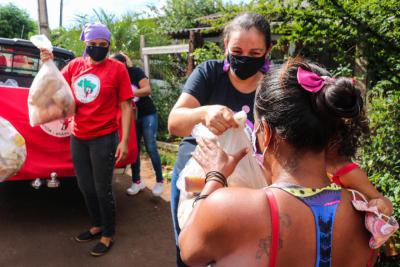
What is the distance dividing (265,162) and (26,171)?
9.19 ft

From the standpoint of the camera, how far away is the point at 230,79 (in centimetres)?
193

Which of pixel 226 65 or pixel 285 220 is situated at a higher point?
pixel 226 65

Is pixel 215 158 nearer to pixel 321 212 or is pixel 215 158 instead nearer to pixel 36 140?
pixel 321 212

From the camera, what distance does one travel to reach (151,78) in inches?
298

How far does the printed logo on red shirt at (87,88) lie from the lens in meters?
2.96

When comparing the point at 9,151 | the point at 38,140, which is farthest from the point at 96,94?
the point at 38,140

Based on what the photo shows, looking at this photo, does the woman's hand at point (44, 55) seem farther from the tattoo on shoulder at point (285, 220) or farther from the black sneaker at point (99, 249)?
the tattoo on shoulder at point (285, 220)

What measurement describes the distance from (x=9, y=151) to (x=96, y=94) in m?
0.78

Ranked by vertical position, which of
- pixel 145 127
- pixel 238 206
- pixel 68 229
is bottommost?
pixel 68 229

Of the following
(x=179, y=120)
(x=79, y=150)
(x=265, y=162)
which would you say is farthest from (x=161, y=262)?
(x=265, y=162)

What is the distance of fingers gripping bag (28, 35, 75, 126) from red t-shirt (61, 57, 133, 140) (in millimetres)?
101

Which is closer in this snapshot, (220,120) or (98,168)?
(220,120)

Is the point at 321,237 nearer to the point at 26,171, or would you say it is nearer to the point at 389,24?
the point at 389,24

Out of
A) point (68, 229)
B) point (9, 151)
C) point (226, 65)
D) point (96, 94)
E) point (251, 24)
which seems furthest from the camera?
point (68, 229)
